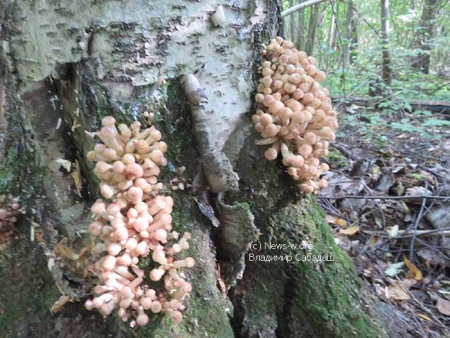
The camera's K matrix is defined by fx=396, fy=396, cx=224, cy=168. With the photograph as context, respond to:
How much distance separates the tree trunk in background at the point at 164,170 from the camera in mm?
1404

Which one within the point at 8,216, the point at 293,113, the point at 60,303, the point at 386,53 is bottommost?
the point at 60,303

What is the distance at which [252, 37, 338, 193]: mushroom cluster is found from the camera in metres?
1.60

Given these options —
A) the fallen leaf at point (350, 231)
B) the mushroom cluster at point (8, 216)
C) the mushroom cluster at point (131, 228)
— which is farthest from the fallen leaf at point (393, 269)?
the mushroom cluster at point (8, 216)

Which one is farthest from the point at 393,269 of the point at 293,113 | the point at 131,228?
the point at 131,228

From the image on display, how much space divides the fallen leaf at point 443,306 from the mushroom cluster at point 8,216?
7.67ft

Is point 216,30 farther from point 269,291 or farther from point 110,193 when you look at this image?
point 269,291

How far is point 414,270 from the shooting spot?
2.64 m

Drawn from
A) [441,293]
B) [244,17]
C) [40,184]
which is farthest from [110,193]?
[441,293]

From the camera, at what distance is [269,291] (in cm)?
180

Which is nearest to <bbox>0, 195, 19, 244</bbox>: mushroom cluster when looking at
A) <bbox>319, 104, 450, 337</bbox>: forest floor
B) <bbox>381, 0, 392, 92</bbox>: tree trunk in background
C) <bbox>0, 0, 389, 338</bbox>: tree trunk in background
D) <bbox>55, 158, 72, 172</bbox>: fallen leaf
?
<bbox>0, 0, 389, 338</bbox>: tree trunk in background

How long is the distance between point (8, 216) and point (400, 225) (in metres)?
2.63

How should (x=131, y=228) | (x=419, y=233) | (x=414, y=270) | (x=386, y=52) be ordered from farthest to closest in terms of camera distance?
(x=386, y=52) → (x=419, y=233) → (x=414, y=270) → (x=131, y=228)

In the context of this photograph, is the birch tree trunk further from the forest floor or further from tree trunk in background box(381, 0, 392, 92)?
the forest floor

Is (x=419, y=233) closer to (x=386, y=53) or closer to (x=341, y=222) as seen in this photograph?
(x=341, y=222)
